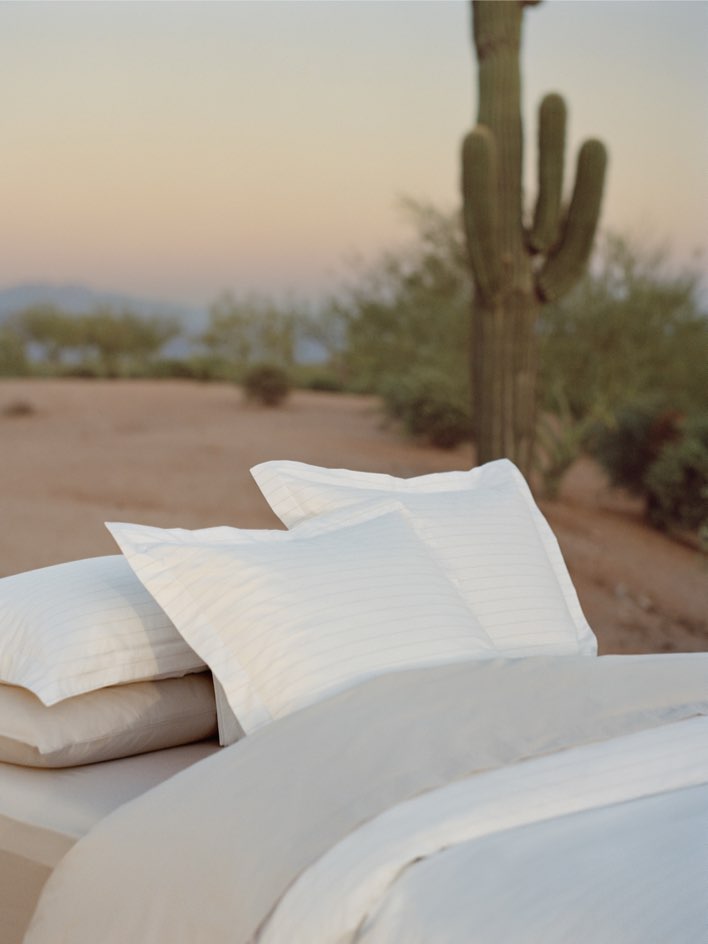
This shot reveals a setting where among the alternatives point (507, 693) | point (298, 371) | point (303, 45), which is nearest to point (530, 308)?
point (303, 45)

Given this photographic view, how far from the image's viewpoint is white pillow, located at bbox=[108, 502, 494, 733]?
2.06 metres

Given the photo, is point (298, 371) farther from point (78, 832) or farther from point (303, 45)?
point (78, 832)

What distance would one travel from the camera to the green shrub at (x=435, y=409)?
10758 mm

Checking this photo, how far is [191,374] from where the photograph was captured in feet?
49.9

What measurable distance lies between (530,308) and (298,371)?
7995 millimetres

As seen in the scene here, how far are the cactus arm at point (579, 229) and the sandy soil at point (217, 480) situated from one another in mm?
2137

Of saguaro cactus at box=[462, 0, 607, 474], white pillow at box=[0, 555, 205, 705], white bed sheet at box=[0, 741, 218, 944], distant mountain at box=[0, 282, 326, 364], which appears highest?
saguaro cactus at box=[462, 0, 607, 474]

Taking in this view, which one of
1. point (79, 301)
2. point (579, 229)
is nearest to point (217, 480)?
point (579, 229)

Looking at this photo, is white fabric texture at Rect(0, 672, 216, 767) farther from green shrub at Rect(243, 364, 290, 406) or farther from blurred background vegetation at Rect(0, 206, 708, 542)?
green shrub at Rect(243, 364, 290, 406)

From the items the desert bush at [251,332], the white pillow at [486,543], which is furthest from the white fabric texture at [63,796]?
the desert bush at [251,332]

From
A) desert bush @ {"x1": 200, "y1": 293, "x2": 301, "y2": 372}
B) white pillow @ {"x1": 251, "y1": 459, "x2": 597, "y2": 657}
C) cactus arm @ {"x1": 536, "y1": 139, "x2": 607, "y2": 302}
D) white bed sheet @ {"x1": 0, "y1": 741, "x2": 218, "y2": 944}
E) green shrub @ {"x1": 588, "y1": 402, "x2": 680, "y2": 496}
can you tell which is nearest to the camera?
white bed sheet @ {"x1": 0, "y1": 741, "x2": 218, "y2": 944}

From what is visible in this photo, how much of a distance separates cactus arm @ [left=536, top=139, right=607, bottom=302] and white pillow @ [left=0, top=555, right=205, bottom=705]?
502 centimetres

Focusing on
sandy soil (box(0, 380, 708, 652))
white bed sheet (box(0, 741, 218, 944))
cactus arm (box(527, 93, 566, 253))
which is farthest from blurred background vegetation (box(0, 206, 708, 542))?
white bed sheet (box(0, 741, 218, 944))

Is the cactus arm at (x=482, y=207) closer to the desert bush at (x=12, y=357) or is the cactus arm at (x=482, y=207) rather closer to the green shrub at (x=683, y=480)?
the green shrub at (x=683, y=480)
